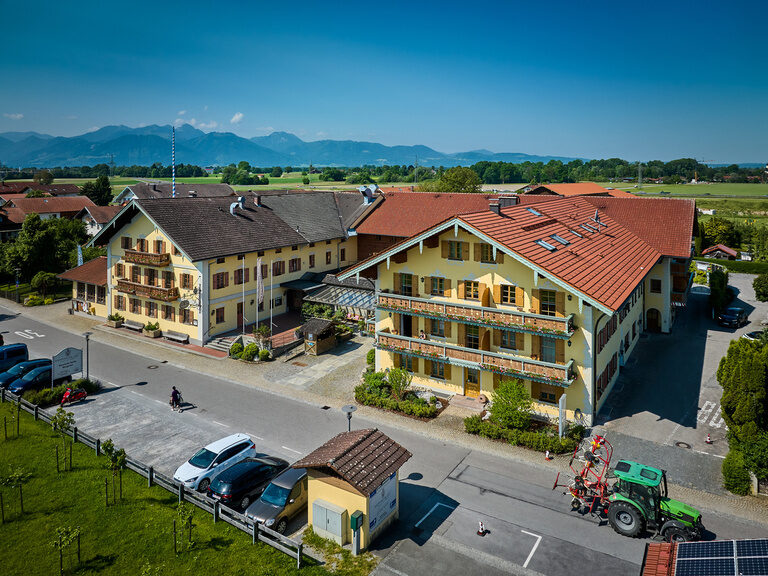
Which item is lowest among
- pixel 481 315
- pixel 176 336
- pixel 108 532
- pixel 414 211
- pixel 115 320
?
pixel 108 532

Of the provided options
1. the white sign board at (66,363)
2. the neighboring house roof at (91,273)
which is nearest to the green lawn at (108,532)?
the white sign board at (66,363)

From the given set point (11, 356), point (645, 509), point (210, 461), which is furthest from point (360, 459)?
point (11, 356)

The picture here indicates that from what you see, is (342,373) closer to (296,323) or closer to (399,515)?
(296,323)

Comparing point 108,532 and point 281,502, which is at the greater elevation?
point 281,502

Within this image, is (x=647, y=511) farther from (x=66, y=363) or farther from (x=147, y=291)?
(x=147, y=291)

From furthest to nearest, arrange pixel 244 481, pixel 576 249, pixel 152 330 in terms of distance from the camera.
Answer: pixel 152 330 → pixel 576 249 → pixel 244 481

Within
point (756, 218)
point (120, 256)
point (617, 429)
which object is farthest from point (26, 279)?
point (756, 218)
